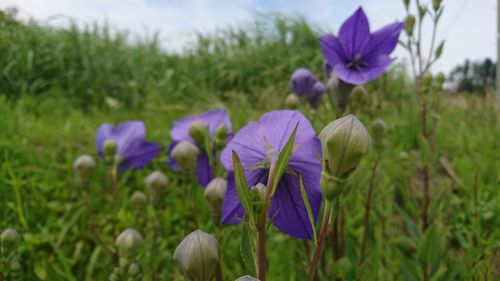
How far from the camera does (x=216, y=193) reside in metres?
1.10

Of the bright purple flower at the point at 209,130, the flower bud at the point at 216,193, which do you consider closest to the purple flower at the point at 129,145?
the bright purple flower at the point at 209,130

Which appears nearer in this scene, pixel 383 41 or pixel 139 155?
pixel 383 41

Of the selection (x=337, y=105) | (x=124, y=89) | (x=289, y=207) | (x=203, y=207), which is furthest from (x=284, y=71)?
(x=289, y=207)

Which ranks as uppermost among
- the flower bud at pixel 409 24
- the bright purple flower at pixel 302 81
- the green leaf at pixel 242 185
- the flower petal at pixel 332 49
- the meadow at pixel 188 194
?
the flower bud at pixel 409 24

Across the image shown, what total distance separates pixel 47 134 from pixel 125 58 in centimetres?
378

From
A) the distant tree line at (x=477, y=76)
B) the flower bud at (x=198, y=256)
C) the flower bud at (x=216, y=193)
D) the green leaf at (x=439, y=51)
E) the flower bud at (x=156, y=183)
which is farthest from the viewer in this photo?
the distant tree line at (x=477, y=76)

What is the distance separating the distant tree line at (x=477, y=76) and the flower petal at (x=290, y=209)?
645 cm

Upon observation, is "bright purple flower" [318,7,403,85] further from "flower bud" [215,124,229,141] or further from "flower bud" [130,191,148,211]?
"flower bud" [130,191,148,211]

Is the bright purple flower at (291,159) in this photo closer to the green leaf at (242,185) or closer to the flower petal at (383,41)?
the green leaf at (242,185)

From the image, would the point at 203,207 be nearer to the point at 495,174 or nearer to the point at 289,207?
the point at 289,207

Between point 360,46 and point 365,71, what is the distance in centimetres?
11

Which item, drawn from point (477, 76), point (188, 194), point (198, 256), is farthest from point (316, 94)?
point (477, 76)

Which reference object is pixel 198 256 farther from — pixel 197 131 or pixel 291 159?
pixel 197 131

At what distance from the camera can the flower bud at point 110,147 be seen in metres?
1.66
